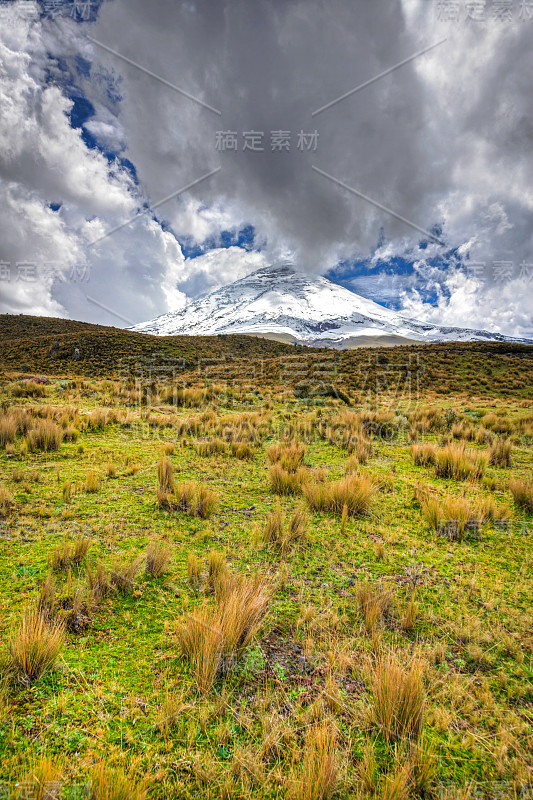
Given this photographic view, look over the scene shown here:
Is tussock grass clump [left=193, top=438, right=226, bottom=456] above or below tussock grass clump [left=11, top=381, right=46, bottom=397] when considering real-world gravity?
below

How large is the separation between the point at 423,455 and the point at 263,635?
5.46 m

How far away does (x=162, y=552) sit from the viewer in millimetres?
A: 3090

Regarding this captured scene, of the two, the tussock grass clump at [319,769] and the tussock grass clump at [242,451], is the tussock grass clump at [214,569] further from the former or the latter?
the tussock grass clump at [242,451]

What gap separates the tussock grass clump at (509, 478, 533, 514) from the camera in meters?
4.65

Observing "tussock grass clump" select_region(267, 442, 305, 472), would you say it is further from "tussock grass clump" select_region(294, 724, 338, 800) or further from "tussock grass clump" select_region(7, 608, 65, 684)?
"tussock grass clump" select_region(294, 724, 338, 800)

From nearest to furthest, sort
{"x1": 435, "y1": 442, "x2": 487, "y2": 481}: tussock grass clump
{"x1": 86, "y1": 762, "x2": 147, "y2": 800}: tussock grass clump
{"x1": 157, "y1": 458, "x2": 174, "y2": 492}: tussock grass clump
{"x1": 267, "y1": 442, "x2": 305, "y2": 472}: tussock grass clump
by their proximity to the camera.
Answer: {"x1": 86, "y1": 762, "x2": 147, "y2": 800}: tussock grass clump, {"x1": 157, "y1": 458, "x2": 174, "y2": 492}: tussock grass clump, {"x1": 435, "y1": 442, "x2": 487, "y2": 481}: tussock grass clump, {"x1": 267, "y1": 442, "x2": 305, "y2": 472}: tussock grass clump

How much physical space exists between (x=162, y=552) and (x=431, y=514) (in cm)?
333

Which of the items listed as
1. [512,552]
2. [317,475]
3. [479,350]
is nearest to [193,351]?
[479,350]

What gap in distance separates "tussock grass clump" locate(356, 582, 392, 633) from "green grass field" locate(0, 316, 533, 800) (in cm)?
2

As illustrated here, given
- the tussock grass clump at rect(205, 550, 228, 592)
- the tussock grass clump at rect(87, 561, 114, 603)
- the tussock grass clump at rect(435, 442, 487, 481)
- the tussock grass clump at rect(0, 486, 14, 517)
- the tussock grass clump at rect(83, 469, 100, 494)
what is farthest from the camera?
the tussock grass clump at rect(435, 442, 487, 481)

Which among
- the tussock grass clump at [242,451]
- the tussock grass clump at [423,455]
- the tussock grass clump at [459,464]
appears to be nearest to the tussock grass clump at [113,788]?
the tussock grass clump at [242,451]

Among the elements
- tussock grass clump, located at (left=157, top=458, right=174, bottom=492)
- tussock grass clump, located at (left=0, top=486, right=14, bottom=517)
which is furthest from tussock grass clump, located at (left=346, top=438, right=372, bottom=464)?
tussock grass clump, located at (left=0, top=486, right=14, bottom=517)

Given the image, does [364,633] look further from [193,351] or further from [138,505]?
[193,351]

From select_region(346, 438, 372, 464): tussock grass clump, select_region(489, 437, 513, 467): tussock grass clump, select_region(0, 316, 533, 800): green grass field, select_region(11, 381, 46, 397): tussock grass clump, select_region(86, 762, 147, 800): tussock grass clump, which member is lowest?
select_region(0, 316, 533, 800): green grass field
